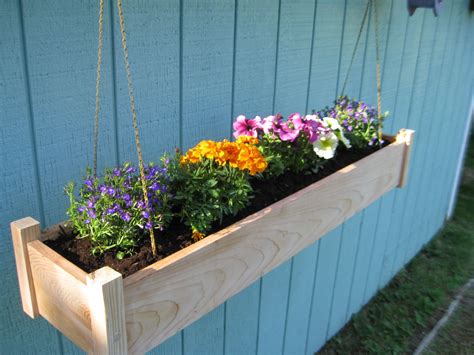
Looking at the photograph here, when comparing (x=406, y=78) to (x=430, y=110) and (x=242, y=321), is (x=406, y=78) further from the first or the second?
(x=242, y=321)

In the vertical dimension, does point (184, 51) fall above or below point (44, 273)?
above

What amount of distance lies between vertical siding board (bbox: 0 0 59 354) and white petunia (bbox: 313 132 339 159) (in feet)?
2.53

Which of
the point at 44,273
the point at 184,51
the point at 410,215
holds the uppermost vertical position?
the point at 184,51

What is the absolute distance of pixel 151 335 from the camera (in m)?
0.97

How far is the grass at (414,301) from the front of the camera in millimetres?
2744

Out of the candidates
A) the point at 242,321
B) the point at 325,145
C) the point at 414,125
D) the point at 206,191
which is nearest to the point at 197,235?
the point at 206,191

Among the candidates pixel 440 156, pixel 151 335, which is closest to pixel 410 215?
pixel 440 156

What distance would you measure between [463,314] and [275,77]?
85.5 inches

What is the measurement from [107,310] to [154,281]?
0.38ft

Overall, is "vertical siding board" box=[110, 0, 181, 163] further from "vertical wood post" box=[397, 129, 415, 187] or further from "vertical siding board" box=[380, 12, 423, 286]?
"vertical siding board" box=[380, 12, 423, 286]

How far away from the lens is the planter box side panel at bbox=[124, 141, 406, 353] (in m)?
0.94

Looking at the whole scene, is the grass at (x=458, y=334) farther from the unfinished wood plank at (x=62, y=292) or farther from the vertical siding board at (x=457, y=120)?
the unfinished wood plank at (x=62, y=292)

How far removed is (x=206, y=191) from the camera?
3.65 ft

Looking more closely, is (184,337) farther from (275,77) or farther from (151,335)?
(275,77)
